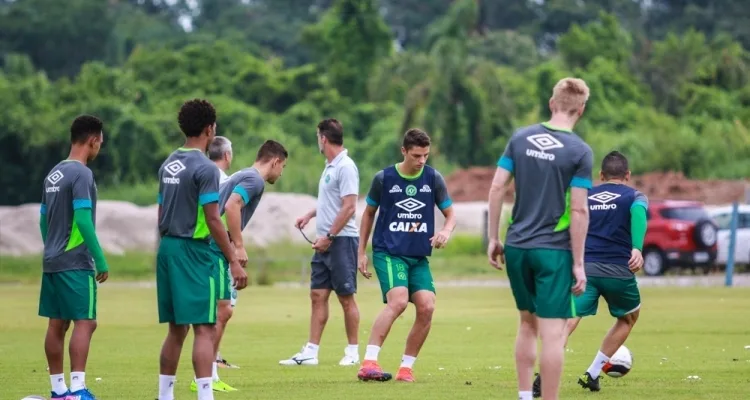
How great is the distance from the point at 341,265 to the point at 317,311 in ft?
1.69

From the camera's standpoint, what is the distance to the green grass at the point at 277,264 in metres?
36.2

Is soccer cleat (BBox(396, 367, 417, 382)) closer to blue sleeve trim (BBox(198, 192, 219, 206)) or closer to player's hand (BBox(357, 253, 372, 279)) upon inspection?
player's hand (BBox(357, 253, 372, 279))

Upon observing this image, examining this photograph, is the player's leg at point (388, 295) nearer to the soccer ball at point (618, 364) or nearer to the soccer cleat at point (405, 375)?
the soccer cleat at point (405, 375)

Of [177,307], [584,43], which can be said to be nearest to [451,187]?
[584,43]

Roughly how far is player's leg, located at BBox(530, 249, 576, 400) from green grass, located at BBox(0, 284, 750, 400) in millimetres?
1989

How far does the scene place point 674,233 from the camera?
115 ft

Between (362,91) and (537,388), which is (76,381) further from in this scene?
(362,91)

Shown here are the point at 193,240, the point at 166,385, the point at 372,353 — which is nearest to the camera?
the point at 193,240

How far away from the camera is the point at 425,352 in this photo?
51.9 feet

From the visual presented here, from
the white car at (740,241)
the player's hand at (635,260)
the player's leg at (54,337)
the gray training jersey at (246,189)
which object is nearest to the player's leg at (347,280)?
the gray training jersey at (246,189)

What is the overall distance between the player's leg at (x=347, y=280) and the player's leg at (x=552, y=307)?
5.15m

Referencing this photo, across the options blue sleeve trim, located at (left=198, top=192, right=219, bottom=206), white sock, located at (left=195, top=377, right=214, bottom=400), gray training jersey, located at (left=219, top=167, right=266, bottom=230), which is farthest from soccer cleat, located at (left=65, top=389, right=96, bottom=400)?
gray training jersey, located at (left=219, top=167, right=266, bottom=230)

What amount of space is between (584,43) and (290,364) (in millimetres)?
72344

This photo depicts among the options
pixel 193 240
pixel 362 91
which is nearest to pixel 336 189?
pixel 193 240
